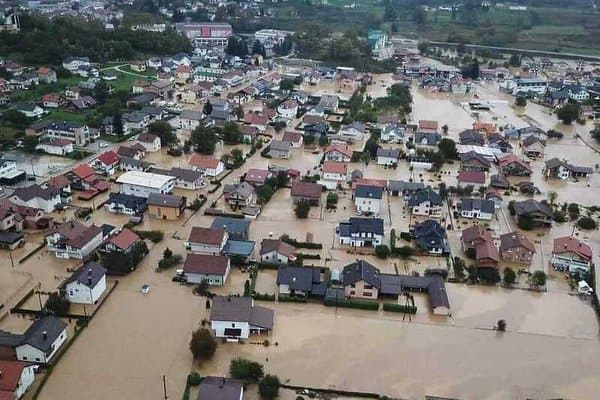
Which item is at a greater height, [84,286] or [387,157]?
[387,157]

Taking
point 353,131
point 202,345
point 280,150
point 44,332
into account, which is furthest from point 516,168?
point 44,332

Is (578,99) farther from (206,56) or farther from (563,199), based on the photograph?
(206,56)

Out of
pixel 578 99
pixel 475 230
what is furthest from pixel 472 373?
pixel 578 99

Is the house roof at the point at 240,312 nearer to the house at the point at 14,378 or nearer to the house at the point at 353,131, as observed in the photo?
the house at the point at 14,378

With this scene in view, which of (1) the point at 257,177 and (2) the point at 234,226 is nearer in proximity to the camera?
(2) the point at 234,226

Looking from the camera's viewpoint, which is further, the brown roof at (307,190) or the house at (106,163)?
the house at (106,163)

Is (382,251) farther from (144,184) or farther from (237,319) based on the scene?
(144,184)

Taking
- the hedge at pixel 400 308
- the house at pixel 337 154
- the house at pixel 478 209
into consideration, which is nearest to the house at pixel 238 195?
the house at pixel 337 154
